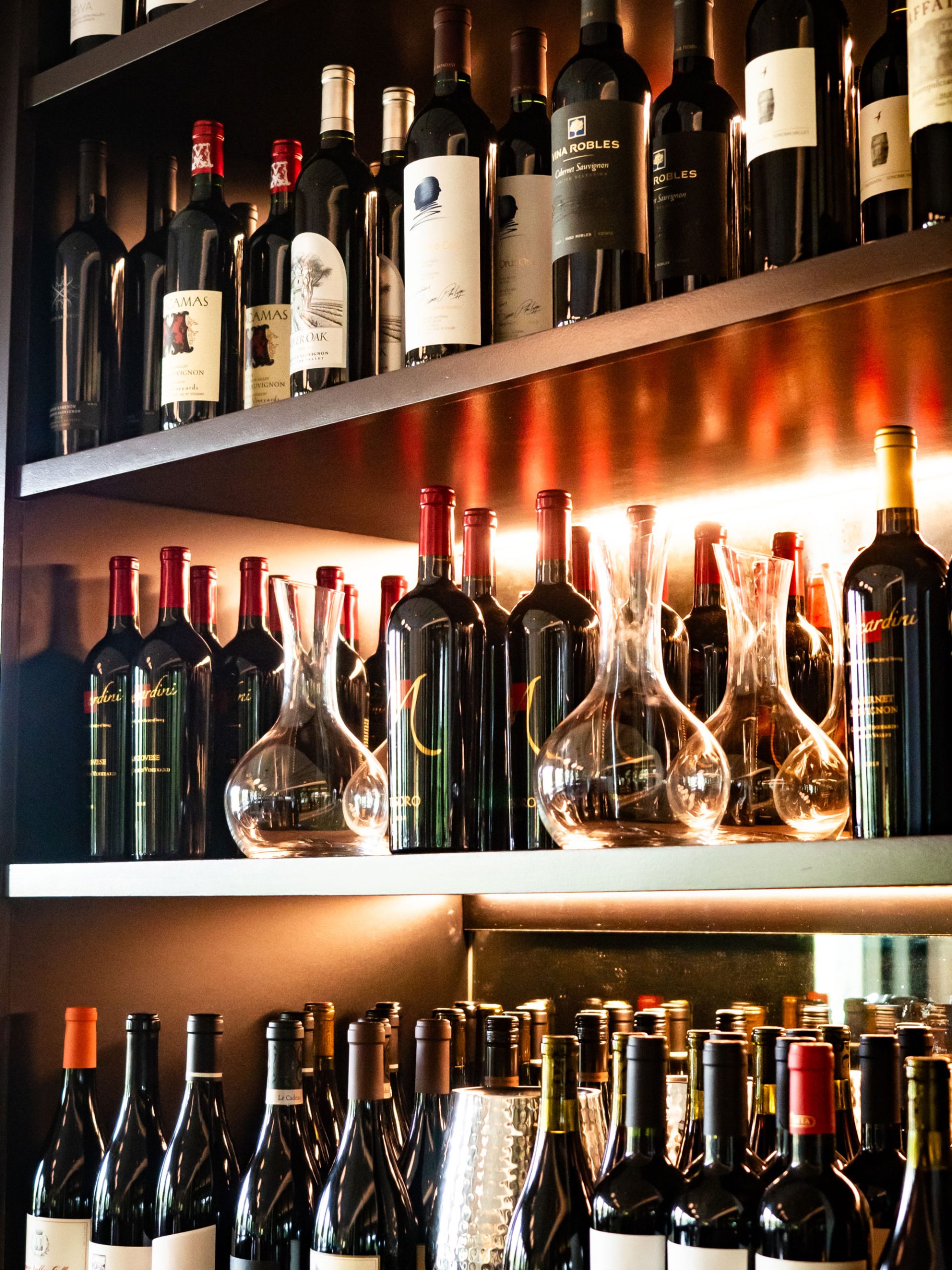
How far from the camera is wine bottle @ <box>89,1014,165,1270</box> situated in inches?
60.4

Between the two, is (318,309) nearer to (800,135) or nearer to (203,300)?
(203,300)

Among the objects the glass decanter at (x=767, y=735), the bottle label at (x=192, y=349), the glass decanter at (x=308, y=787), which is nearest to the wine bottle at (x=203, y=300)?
the bottle label at (x=192, y=349)

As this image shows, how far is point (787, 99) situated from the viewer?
1.12m

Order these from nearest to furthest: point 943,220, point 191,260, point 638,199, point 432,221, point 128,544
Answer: point 943,220 < point 638,199 < point 432,221 < point 191,260 < point 128,544

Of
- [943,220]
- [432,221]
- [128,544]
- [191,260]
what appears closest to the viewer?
[943,220]

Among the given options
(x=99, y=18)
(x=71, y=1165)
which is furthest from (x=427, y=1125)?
(x=99, y=18)

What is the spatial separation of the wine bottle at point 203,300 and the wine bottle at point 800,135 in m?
0.67

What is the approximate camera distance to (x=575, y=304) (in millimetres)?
1222

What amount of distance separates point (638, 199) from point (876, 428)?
0.32m

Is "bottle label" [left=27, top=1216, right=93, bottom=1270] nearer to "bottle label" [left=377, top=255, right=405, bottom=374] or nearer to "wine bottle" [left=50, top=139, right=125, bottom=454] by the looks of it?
"wine bottle" [left=50, top=139, right=125, bottom=454]

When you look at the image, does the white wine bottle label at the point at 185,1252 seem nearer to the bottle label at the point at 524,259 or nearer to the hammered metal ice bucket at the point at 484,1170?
the hammered metal ice bucket at the point at 484,1170

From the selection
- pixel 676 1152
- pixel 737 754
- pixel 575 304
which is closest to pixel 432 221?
pixel 575 304

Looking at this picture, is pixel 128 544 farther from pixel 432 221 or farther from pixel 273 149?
pixel 432 221

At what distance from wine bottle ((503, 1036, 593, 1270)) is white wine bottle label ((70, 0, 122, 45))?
1254mm
